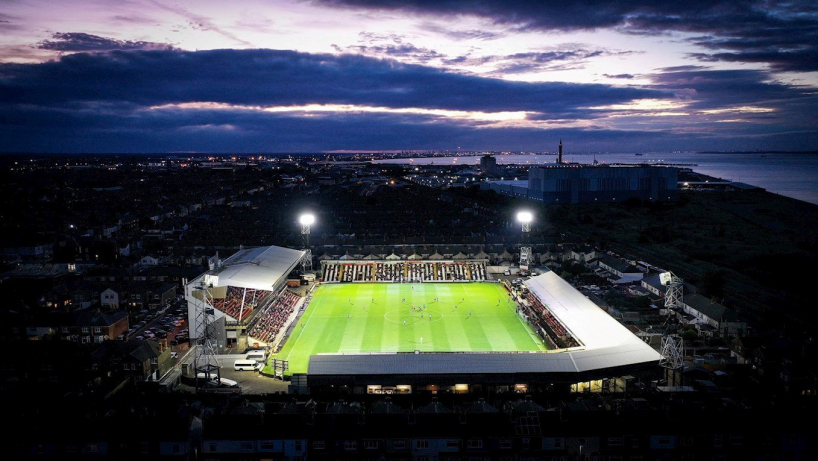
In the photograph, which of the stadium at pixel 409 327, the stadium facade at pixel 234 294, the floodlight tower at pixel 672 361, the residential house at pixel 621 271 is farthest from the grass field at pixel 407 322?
the residential house at pixel 621 271

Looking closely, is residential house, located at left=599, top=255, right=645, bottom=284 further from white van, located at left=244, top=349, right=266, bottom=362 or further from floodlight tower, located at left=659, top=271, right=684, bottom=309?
white van, located at left=244, top=349, right=266, bottom=362

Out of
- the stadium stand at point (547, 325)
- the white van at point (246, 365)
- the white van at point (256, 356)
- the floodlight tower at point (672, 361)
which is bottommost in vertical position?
the white van at point (246, 365)

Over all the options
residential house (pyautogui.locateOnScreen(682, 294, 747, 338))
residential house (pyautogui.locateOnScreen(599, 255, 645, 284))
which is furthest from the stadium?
residential house (pyautogui.locateOnScreen(599, 255, 645, 284))

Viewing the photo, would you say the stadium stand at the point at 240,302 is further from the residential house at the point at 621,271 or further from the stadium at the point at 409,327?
the residential house at the point at 621,271

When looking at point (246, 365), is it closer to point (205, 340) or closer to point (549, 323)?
point (205, 340)

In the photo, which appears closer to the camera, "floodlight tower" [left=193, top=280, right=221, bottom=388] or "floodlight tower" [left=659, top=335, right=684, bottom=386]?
"floodlight tower" [left=659, top=335, right=684, bottom=386]

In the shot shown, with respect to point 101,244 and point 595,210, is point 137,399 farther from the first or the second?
point 595,210

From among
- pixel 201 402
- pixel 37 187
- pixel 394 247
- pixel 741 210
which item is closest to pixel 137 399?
pixel 201 402
